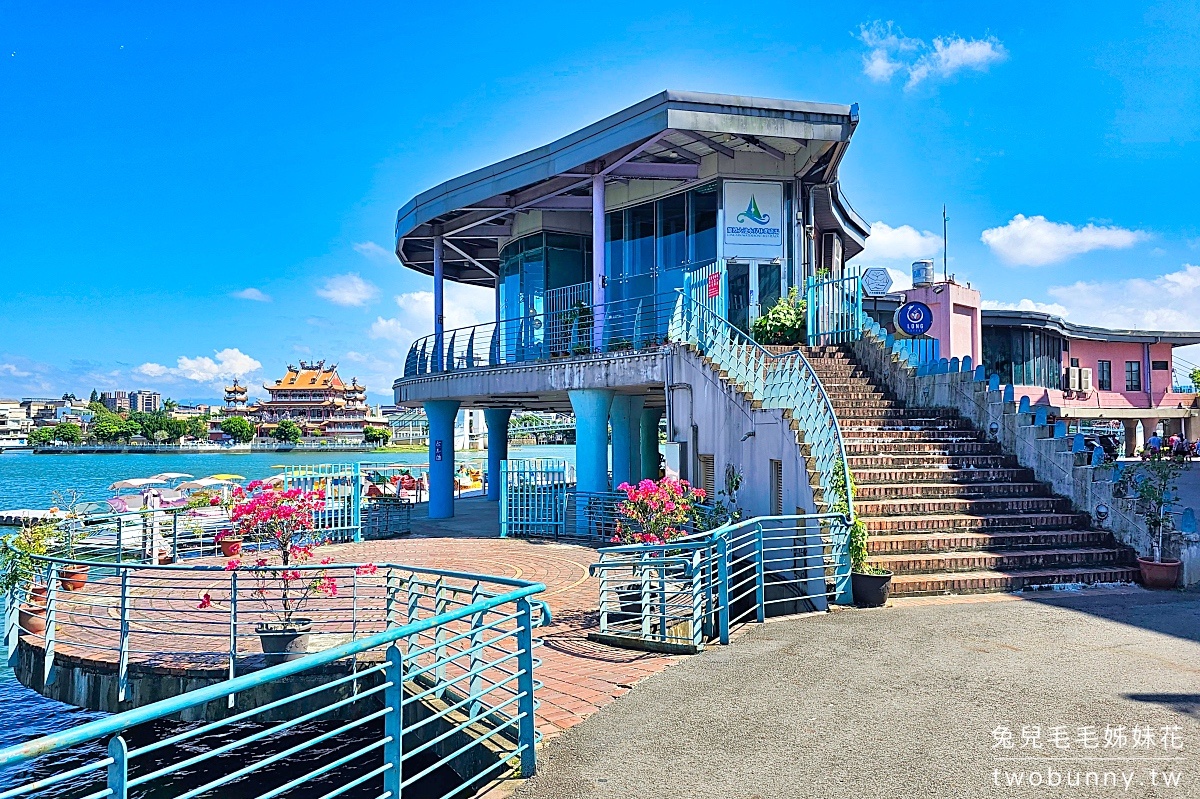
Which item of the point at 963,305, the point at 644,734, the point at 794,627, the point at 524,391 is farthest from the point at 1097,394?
the point at 644,734

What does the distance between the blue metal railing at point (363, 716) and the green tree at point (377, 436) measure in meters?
119

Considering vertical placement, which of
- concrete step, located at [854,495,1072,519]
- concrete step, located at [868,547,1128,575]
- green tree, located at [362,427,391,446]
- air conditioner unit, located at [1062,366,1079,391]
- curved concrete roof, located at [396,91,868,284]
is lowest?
concrete step, located at [868,547,1128,575]

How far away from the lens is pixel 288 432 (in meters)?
128

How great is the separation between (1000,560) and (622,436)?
34.3 feet

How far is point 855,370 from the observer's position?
15.6 metres

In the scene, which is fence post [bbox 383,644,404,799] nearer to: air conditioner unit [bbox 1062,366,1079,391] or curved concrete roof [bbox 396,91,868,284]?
curved concrete roof [bbox 396,91,868,284]

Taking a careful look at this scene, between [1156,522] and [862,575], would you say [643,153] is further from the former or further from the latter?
[1156,522]

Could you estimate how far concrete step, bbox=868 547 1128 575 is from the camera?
32.8 ft

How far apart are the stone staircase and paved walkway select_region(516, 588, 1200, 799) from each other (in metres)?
1.53

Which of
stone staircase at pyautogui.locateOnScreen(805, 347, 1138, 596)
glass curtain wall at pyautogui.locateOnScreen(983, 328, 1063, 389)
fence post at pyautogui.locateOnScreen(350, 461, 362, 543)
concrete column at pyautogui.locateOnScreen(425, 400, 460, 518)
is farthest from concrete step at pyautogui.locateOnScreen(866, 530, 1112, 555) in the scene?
Answer: glass curtain wall at pyautogui.locateOnScreen(983, 328, 1063, 389)

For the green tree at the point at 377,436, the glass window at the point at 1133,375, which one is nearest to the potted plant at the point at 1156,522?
the glass window at the point at 1133,375

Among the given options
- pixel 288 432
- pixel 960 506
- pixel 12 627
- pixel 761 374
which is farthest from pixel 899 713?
pixel 288 432

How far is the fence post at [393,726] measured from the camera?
4031 millimetres

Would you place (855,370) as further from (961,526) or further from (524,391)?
(524,391)
